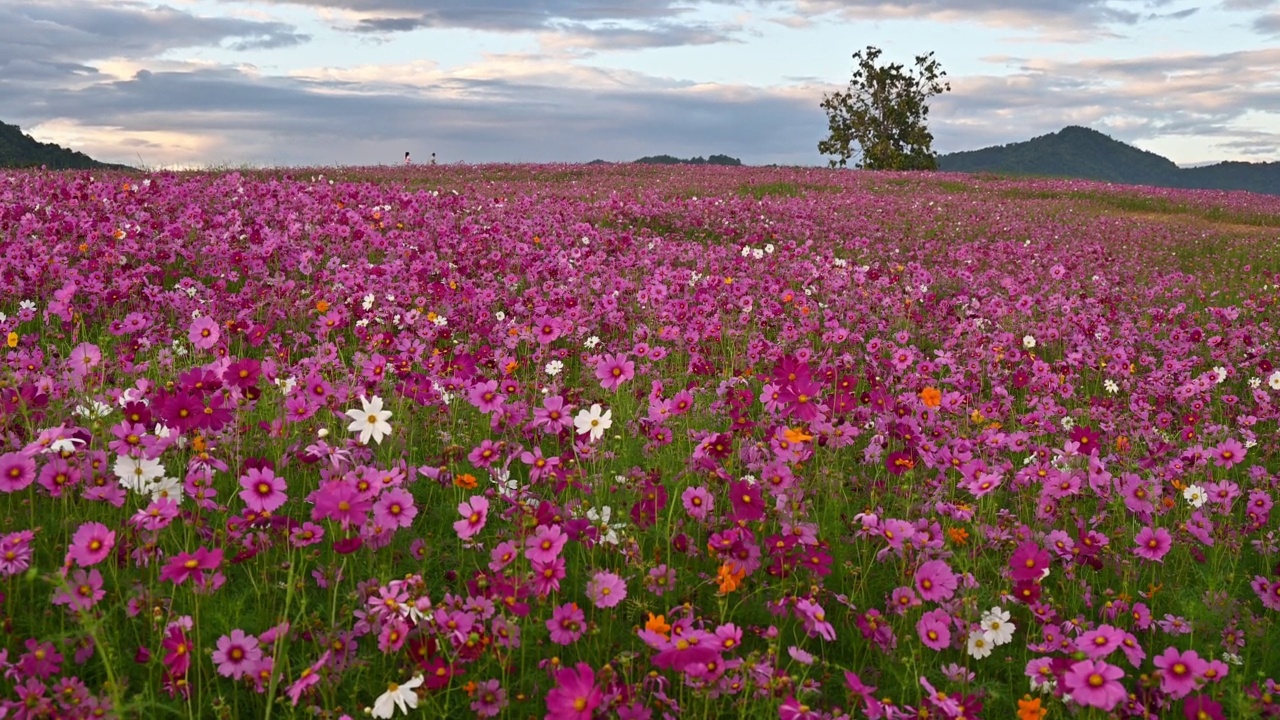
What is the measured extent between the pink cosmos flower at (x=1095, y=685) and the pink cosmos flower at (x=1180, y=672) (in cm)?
29

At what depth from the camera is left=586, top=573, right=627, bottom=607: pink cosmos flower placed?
2.92 metres

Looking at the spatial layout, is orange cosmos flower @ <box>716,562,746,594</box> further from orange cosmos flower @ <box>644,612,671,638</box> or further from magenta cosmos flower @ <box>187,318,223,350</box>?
magenta cosmos flower @ <box>187,318,223,350</box>

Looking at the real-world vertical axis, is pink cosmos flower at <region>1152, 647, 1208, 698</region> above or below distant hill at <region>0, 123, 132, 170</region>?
below

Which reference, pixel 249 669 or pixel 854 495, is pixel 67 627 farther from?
pixel 854 495

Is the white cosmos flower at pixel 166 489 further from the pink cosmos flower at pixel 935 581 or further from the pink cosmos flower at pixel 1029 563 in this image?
the pink cosmos flower at pixel 1029 563

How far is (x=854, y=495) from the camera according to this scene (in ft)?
16.3

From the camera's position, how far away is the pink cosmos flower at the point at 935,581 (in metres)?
3.29

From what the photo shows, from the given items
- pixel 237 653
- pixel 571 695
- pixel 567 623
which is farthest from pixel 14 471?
pixel 571 695

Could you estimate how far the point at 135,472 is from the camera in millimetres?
2982

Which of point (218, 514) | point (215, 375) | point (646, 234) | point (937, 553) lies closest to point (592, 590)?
point (937, 553)

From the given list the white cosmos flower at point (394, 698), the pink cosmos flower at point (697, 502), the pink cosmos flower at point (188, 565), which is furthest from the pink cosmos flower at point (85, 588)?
the pink cosmos flower at point (697, 502)

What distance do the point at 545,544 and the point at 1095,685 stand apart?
165 centimetres

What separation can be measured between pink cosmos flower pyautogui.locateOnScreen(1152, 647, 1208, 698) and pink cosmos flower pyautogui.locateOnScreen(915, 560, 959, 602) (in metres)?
0.69

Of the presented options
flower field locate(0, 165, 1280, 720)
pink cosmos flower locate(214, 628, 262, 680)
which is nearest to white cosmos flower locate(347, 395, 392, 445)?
flower field locate(0, 165, 1280, 720)
